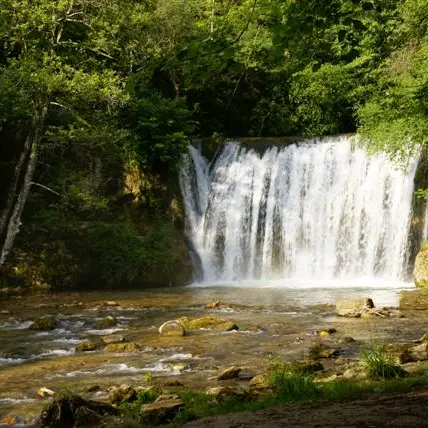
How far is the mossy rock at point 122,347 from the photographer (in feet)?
40.6

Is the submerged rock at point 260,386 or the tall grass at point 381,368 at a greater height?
the tall grass at point 381,368

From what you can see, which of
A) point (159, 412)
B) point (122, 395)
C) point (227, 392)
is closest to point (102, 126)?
point (122, 395)

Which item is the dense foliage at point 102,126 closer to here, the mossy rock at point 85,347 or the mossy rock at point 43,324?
the mossy rock at point 43,324

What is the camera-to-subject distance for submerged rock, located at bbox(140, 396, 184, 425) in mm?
7273

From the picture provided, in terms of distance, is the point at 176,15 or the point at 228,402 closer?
the point at 228,402

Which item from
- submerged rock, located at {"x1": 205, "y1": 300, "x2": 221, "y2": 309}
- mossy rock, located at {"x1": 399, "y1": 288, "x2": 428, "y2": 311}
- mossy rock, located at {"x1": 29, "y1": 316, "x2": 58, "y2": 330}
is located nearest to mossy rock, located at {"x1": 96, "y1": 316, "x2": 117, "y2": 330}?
mossy rock, located at {"x1": 29, "y1": 316, "x2": 58, "y2": 330}

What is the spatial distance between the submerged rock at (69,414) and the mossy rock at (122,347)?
461 cm

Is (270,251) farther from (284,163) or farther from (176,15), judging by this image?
(176,15)

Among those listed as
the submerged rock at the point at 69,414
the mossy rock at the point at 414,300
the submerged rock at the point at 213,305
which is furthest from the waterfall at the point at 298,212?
the submerged rock at the point at 69,414

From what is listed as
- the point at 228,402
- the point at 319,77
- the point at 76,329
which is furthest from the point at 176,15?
the point at 228,402

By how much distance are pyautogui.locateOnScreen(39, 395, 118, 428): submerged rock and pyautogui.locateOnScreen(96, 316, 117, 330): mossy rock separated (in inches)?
302

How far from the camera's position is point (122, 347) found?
1245 cm

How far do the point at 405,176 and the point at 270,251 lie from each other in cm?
645

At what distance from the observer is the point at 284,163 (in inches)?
1112
